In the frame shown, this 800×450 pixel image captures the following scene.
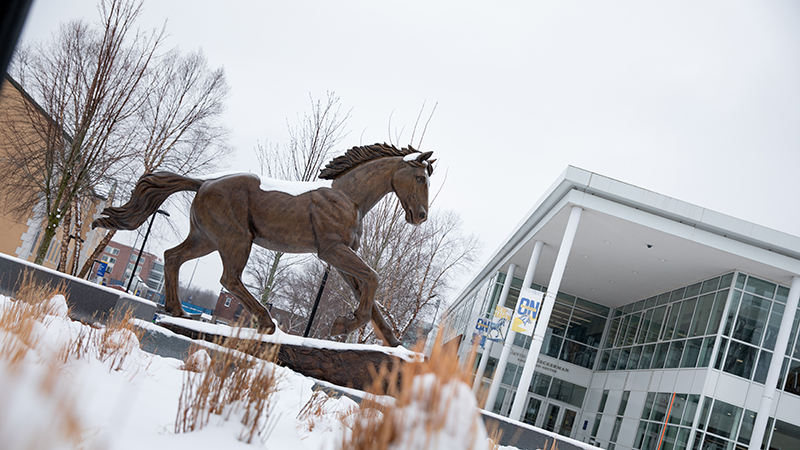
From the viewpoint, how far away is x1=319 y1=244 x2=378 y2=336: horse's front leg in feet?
16.2

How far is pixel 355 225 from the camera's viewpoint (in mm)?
5188

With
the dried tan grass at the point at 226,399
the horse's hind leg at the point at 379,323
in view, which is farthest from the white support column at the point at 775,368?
the dried tan grass at the point at 226,399

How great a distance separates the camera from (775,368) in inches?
610

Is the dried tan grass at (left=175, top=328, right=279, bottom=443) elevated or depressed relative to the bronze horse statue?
depressed

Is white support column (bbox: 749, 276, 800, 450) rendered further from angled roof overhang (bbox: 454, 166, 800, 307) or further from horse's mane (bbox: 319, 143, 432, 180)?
horse's mane (bbox: 319, 143, 432, 180)

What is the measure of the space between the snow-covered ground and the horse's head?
190 centimetres

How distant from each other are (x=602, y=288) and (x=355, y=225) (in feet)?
76.2

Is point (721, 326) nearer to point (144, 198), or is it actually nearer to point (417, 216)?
point (417, 216)

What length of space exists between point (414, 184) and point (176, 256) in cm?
257

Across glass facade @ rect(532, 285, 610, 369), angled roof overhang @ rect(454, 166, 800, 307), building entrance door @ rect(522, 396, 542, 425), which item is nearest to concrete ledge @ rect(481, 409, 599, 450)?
angled roof overhang @ rect(454, 166, 800, 307)

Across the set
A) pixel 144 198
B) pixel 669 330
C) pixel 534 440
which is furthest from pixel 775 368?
pixel 144 198

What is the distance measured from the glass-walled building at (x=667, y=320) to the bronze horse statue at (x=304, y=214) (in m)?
7.37

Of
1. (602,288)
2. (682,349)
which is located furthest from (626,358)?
(682,349)

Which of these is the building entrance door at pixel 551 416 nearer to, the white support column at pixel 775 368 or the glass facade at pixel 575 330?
the glass facade at pixel 575 330
